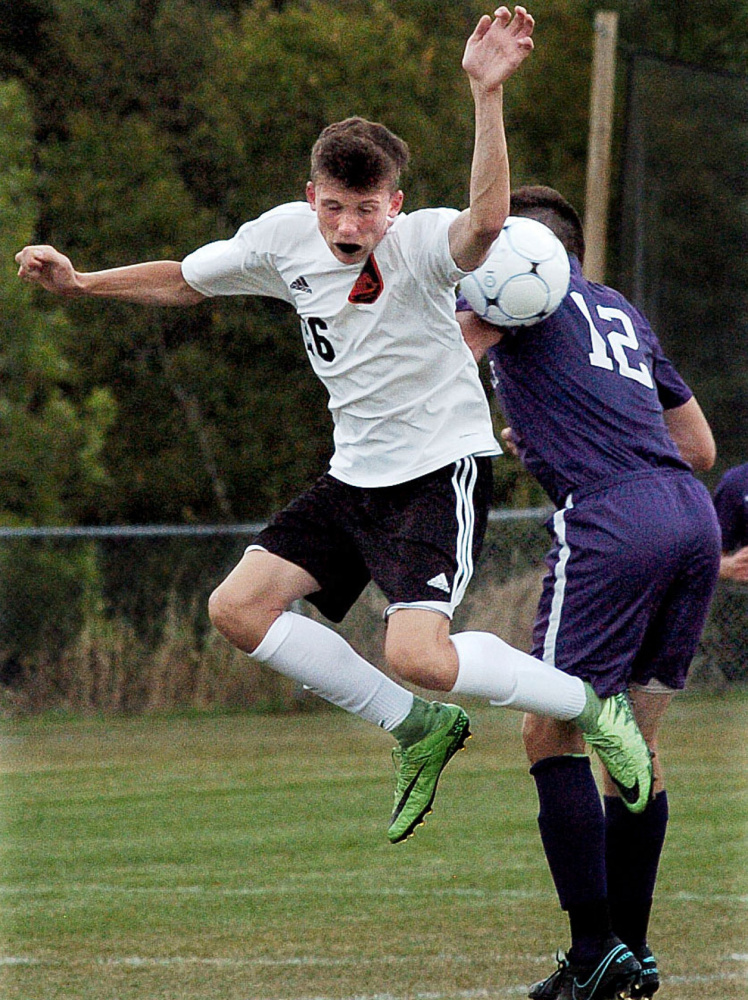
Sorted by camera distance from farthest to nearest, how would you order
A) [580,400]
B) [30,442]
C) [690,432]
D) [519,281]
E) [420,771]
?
[30,442] < [690,432] < [420,771] < [580,400] < [519,281]

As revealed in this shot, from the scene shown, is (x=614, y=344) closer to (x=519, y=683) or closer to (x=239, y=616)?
(x=519, y=683)

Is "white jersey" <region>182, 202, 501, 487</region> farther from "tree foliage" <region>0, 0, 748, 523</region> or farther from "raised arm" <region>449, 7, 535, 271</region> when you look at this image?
"tree foliage" <region>0, 0, 748, 523</region>

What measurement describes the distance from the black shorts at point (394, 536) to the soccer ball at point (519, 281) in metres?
0.44

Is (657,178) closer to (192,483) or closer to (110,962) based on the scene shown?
(192,483)

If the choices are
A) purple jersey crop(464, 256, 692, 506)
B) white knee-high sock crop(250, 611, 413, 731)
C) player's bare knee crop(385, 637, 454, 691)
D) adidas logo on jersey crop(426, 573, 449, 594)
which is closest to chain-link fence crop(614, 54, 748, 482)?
purple jersey crop(464, 256, 692, 506)

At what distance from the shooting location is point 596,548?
4.24 meters

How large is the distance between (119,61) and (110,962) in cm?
1258

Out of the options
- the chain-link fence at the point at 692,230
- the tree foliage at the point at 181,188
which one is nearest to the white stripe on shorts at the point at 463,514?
the tree foliage at the point at 181,188

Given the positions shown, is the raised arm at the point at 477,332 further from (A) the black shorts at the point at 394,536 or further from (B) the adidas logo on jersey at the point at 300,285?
(B) the adidas logo on jersey at the point at 300,285

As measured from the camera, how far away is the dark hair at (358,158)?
4.18m

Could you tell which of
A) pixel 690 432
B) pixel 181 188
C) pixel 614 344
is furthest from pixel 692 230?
pixel 614 344

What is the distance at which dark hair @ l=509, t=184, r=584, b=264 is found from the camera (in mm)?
4590

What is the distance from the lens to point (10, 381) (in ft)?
41.2

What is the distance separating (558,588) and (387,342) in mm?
785
